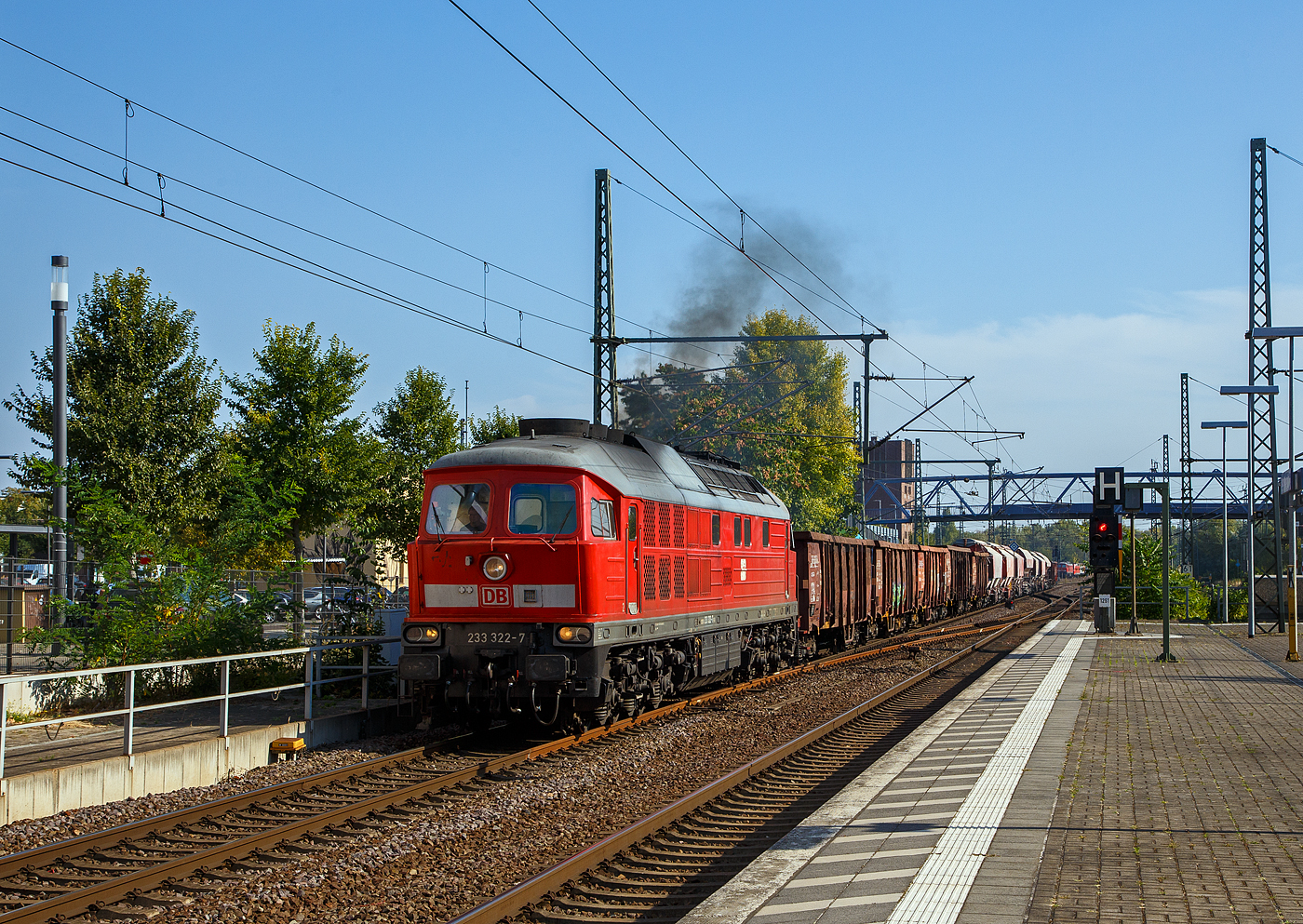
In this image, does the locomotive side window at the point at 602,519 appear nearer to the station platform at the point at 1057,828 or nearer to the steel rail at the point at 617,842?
the steel rail at the point at 617,842

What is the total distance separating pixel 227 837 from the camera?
9.09 meters

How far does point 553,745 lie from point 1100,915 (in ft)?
25.9

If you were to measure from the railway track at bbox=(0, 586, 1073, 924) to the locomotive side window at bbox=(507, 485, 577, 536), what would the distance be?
2502 millimetres

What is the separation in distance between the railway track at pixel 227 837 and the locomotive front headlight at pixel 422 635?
1279 mm

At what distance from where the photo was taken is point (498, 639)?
517 inches

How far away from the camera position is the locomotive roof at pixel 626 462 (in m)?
13.5

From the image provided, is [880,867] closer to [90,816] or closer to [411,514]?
[90,816]

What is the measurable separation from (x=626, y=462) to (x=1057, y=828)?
7.60m

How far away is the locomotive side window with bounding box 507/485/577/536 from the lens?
13289 mm

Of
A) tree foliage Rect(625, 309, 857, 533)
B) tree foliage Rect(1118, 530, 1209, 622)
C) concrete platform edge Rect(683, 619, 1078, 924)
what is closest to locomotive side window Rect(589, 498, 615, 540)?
concrete platform edge Rect(683, 619, 1078, 924)

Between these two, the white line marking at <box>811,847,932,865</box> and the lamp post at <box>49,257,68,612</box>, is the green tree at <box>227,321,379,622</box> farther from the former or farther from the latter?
the white line marking at <box>811,847,932,865</box>

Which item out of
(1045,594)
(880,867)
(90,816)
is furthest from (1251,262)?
(1045,594)

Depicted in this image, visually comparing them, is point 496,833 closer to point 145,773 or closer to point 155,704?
point 145,773

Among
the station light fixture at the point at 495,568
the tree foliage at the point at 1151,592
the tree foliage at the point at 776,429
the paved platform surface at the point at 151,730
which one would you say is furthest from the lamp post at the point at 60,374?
the tree foliage at the point at 1151,592
